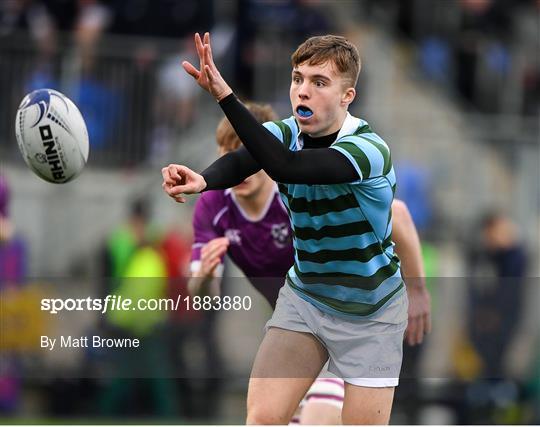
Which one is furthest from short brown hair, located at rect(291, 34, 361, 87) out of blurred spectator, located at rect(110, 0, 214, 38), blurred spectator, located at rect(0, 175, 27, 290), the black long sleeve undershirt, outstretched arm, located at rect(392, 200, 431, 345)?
blurred spectator, located at rect(110, 0, 214, 38)

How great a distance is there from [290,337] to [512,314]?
17.1 ft

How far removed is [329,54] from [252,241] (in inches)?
64.3

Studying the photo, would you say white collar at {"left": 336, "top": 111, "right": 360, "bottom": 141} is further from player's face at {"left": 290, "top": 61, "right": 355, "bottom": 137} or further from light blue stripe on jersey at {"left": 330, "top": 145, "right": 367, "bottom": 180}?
light blue stripe on jersey at {"left": 330, "top": 145, "right": 367, "bottom": 180}

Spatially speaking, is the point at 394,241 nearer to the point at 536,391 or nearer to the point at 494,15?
the point at 536,391

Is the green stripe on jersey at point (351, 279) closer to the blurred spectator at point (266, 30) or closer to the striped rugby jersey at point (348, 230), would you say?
the striped rugby jersey at point (348, 230)

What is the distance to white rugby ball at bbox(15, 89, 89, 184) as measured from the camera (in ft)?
21.6

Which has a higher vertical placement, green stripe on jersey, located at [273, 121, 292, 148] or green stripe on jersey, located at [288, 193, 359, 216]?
green stripe on jersey, located at [273, 121, 292, 148]

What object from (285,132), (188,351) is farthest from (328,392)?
(188,351)

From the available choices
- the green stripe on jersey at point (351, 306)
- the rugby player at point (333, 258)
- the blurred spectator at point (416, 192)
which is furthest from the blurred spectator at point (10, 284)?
the green stripe on jersey at point (351, 306)

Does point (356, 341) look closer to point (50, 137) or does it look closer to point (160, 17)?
point (50, 137)

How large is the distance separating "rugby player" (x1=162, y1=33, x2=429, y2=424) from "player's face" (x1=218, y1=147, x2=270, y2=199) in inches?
34.2

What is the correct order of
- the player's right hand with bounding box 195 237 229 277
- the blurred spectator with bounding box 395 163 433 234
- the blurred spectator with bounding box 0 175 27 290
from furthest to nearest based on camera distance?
the blurred spectator with bounding box 395 163 433 234
the blurred spectator with bounding box 0 175 27 290
the player's right hand with bounding box 195 237 229 277

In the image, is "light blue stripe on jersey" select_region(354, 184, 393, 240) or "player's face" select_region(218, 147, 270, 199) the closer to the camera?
"light blue stripe on jersey" select_region(354, 184, 393, 240)

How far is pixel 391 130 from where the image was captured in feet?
44.9
